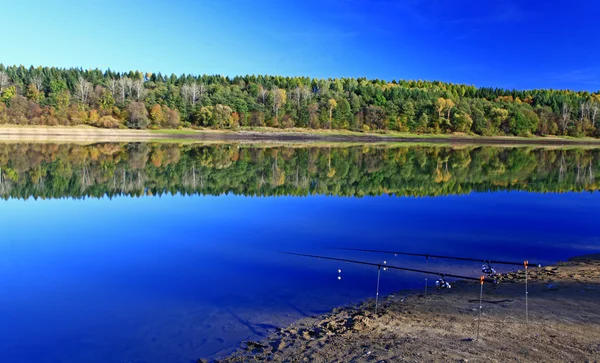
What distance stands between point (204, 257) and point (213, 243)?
1712 millimetres

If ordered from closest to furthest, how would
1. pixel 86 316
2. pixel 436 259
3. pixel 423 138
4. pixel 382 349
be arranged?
pixel 382 349 < pixel 86 316 < pixel 436 259 < pixel 423 138

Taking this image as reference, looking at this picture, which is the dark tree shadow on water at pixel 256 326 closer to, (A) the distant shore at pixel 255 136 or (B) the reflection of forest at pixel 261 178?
(B) the reflection of forest at pixel 261 178

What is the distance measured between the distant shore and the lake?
186 feet

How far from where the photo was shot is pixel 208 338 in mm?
8266

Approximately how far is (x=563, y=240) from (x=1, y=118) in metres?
93.7

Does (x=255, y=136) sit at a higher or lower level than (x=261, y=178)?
higher

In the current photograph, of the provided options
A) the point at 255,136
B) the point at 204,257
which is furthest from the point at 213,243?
the point at 255,136

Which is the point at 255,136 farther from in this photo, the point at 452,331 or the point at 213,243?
the point at 452,331

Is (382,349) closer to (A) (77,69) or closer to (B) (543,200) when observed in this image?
(B) (543,200)

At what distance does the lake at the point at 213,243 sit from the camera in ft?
28.5

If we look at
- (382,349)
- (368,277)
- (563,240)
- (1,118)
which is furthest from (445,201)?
(1,118)

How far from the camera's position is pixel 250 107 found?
11475 centimetres

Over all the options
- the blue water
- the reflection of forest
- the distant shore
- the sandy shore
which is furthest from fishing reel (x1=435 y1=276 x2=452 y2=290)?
the distant shore

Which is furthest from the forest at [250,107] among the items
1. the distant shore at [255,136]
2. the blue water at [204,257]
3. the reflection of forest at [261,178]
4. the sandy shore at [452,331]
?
the sandy shore at [452,331]
